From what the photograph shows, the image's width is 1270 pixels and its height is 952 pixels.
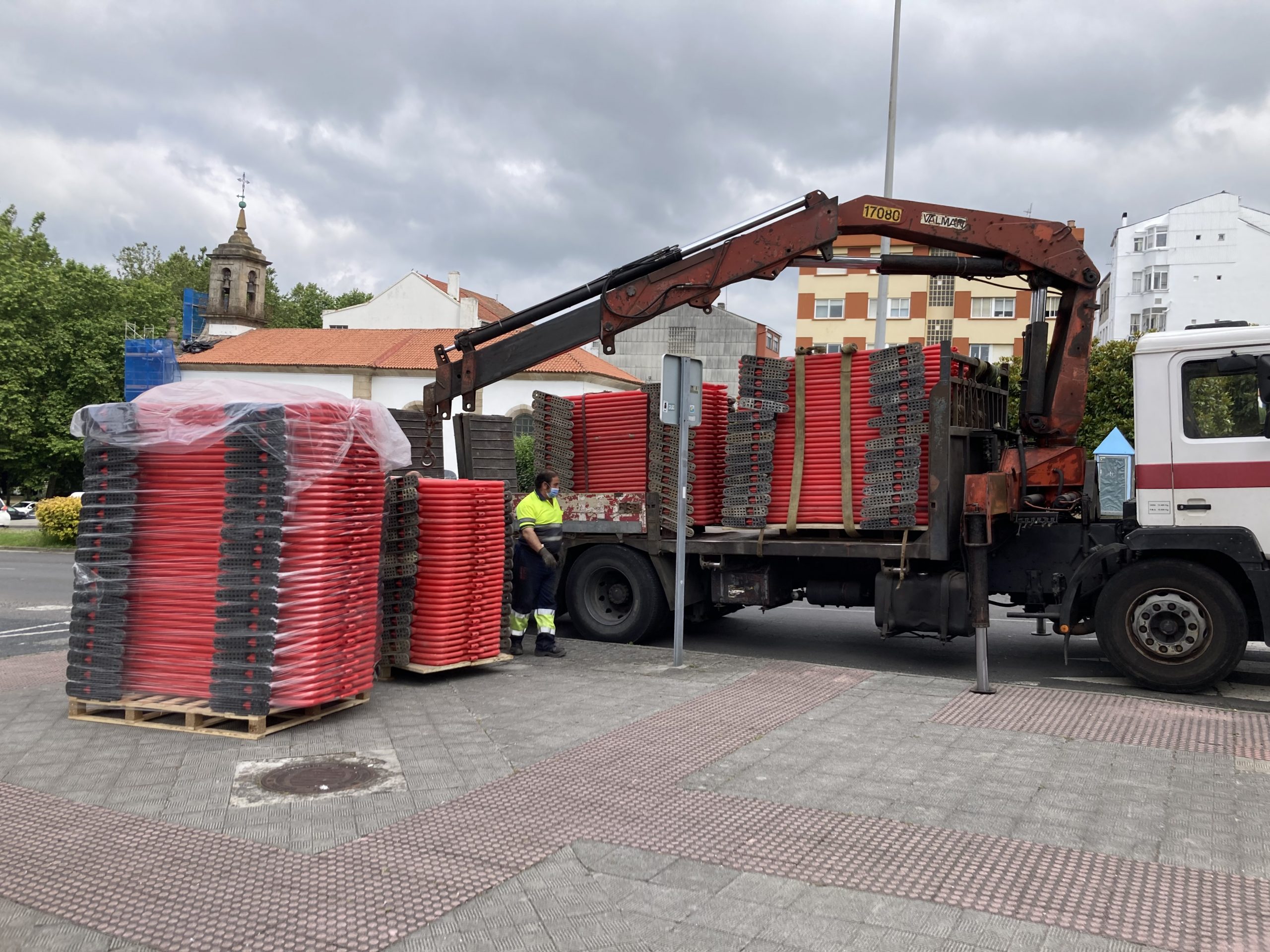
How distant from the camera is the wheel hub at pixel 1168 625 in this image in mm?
7801

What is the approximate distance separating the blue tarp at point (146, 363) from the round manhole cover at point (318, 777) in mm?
43760

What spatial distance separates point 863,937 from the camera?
3.70m

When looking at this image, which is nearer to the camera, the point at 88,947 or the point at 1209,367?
the point at 88,947

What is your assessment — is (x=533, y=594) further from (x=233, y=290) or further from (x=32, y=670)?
(x=233, y=290)

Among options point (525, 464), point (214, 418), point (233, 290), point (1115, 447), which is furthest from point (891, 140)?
point (233, 290)

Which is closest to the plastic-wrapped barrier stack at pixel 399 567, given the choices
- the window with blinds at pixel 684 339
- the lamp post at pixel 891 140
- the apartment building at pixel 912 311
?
the lamp post at pixel 891 140

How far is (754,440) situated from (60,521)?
2300cm

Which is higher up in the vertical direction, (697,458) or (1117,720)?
(697,458)

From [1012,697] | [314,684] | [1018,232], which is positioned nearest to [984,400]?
[1018,232]

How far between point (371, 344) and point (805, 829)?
46007 millimetres

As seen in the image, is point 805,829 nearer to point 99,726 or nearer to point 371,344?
point 99,726

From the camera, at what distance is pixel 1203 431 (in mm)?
7945

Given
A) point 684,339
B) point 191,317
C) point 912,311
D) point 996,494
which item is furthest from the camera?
point 191,317

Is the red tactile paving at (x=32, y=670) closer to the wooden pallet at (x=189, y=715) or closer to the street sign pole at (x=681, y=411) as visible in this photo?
the wooden pallet at (x=189, y=715)
